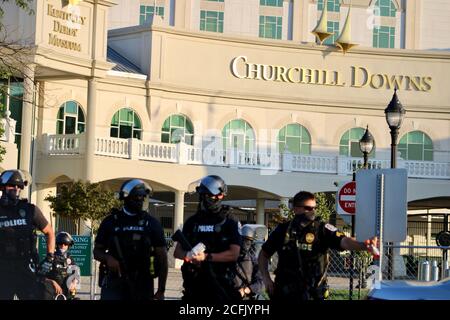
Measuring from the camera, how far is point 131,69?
43125 millimetres

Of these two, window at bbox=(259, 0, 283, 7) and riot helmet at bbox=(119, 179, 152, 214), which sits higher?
window at bbox=(259, 0, 283, 7)

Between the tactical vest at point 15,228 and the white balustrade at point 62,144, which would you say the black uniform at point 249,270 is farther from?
the white balustrade at point 62,144

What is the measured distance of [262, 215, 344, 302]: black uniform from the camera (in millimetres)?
10531

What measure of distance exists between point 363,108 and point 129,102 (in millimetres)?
10319

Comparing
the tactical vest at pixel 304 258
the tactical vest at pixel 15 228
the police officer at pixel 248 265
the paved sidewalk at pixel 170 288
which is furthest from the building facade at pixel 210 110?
the tactical vest at pixel 304 258

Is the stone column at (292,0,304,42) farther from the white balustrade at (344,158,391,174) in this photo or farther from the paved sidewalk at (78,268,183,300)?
the paved sidewalk at (78,268,183,300)

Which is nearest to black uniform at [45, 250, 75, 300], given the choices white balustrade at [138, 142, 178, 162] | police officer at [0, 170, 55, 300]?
police officer at [0, 170, 55, 300]

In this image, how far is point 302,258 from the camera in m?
10.6

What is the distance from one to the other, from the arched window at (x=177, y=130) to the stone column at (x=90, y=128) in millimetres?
4906

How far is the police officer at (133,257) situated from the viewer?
10.4 meters

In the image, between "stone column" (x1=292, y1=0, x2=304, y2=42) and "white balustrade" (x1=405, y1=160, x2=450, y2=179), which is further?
"stone column" (x1=292, y1=0, x2=304, y2=42)

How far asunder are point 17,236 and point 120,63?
32.5m

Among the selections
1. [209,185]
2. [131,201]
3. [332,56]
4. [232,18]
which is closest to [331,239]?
[209,185]

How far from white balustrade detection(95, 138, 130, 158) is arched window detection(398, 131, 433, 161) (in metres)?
13.3
